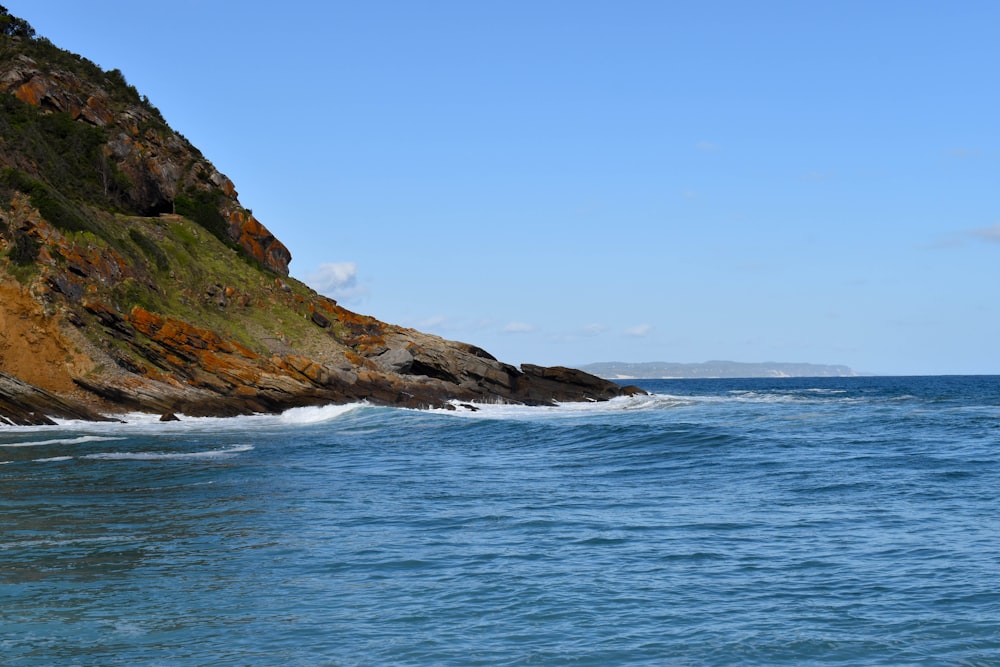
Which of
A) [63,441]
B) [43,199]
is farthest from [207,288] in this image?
[63,441]

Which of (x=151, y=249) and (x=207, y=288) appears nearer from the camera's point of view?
(x=151, y=249)

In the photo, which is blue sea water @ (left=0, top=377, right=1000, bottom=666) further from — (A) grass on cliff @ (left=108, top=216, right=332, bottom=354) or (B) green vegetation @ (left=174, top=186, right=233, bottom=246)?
(B) green vegetation @ (left=174, top=186, right=233, bottom=246)

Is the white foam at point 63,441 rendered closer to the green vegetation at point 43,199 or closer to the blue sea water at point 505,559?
the blue sea water at point 505,559

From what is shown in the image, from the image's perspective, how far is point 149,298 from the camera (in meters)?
52.2

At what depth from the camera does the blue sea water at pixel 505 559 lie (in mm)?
9938

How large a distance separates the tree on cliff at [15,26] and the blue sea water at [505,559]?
58.0 metres

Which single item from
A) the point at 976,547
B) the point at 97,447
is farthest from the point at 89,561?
the point at 97,447

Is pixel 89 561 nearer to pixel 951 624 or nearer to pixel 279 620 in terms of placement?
pixel 279 620

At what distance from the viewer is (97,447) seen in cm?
3078

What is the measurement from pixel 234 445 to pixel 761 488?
19.1 meters

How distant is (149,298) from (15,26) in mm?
36872

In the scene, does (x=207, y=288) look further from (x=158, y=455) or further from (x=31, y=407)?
(x=158, y=455)

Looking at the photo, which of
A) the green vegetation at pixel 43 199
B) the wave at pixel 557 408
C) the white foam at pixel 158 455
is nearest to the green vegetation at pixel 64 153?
the green vegetation at pixel 43 199

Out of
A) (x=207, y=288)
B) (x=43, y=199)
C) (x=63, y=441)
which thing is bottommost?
(x=63, y=441)
